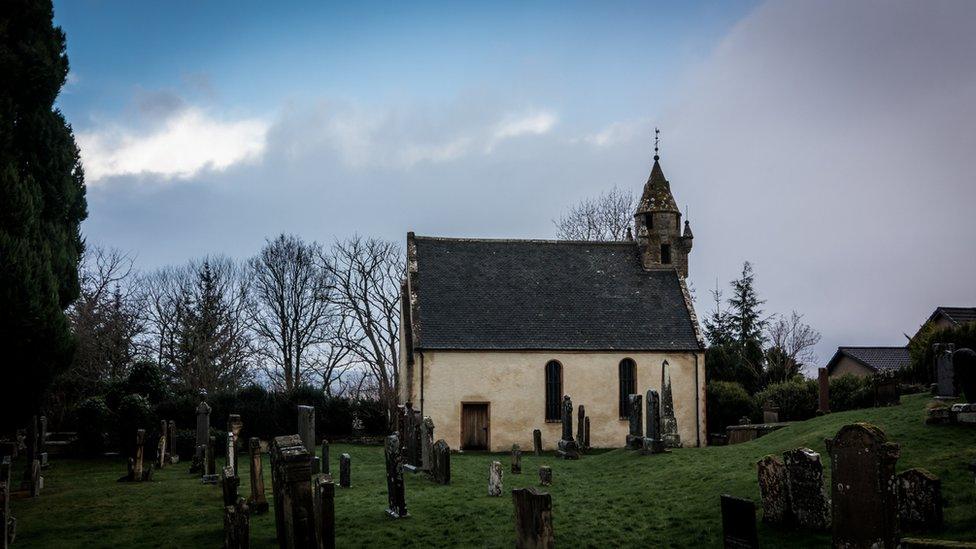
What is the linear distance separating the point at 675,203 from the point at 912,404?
1755 centimetres

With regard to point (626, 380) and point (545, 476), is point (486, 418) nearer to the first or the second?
point (626, 380)

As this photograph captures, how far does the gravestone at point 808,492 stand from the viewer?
12414mm

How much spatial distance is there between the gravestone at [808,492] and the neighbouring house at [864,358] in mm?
38478

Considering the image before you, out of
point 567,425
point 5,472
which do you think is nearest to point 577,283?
point 567,425

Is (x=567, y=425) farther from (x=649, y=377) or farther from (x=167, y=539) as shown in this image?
(x=167, y=539)

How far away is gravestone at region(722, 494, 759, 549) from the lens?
10406 millimetres

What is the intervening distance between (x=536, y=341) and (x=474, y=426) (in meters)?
4.36

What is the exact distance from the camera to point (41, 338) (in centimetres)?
1831

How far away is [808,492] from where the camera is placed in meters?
12.6

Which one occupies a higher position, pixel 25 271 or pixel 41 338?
pixel 25 271

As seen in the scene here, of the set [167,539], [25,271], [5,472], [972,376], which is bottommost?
[167,539]

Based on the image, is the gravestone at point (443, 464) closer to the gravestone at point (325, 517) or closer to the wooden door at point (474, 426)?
the gravestone at point (325, 517)

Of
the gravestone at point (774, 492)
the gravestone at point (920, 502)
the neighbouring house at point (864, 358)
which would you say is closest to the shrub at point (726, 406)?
the neighbouring house at point (864, 358)

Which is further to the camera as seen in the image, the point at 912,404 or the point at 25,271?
the point at 912,404
